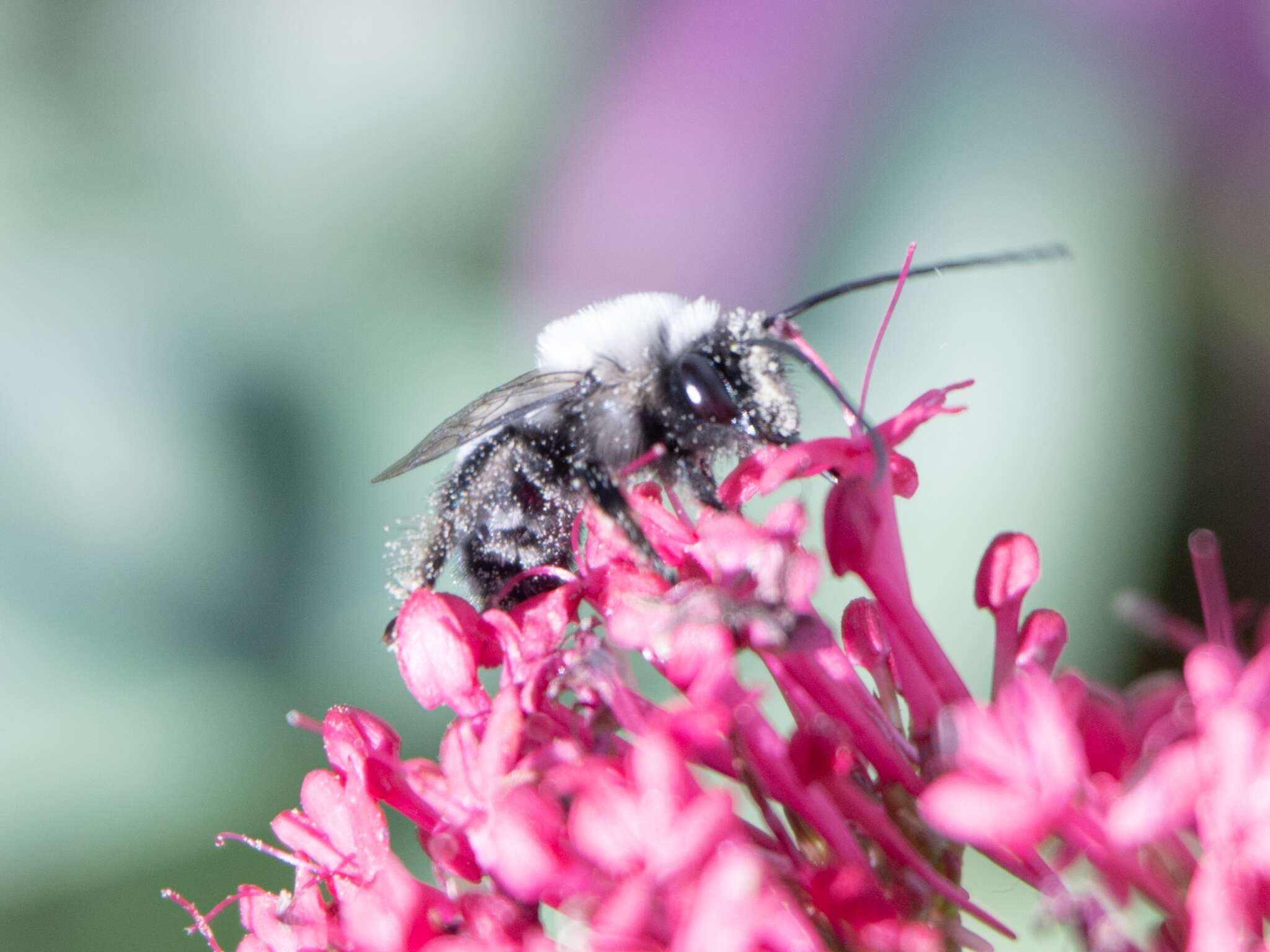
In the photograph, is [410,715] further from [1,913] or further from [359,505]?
[1,913]

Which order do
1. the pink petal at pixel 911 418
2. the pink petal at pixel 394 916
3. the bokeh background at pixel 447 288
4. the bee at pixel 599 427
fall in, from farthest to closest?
the bokeh background at pixel 447 288 → the bee at pixel 599 427 → the pink petal at pixel 911 418 → the pink petal at pixel 394 916

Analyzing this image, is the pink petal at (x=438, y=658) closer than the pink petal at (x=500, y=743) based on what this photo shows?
No

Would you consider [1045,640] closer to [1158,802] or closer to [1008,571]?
[1008,571]

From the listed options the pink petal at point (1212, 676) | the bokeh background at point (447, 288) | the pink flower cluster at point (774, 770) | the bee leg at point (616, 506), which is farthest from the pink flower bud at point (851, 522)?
the bokeh background at point (447, 288)

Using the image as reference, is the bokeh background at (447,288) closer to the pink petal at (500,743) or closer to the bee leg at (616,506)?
the bee leg at (616,506)

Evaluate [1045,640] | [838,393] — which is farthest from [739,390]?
[1045,640]

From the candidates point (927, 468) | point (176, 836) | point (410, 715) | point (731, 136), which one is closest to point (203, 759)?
point (176, 836)
